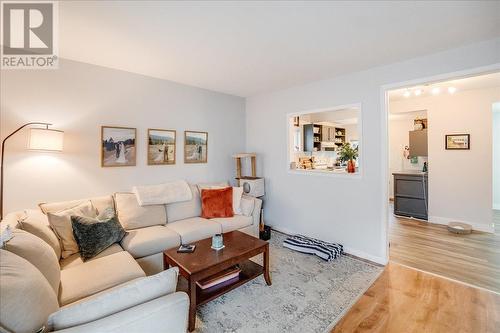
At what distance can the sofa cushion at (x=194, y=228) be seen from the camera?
2.76 meters

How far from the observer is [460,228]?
3863mm

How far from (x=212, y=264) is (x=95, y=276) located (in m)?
0.89

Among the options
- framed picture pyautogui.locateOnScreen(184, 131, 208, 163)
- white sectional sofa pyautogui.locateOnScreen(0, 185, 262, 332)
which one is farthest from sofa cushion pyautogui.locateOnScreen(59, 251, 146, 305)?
framed picture pyautogui.locateOnScreen(184, 131, 208, 163)

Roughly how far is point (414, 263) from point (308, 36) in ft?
9.62

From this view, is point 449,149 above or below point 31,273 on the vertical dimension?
above

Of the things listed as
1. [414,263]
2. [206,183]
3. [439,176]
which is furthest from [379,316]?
[439,176]

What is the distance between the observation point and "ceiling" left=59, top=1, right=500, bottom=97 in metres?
1.77

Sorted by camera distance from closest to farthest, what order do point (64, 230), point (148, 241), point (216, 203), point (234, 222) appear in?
point (64, 230), point (148, 241), point (234, 222), point (216, 203)

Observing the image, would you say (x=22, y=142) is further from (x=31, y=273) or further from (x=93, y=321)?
(x=93, y=321)

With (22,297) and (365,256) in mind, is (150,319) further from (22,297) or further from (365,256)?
(365,256)

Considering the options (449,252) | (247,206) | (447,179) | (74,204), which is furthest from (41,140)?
(447,179)

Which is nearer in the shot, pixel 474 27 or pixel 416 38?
pixel 474 27

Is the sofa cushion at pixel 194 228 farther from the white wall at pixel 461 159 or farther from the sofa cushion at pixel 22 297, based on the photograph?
the white wall at pixel 461 159

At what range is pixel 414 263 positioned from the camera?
2.87 m
